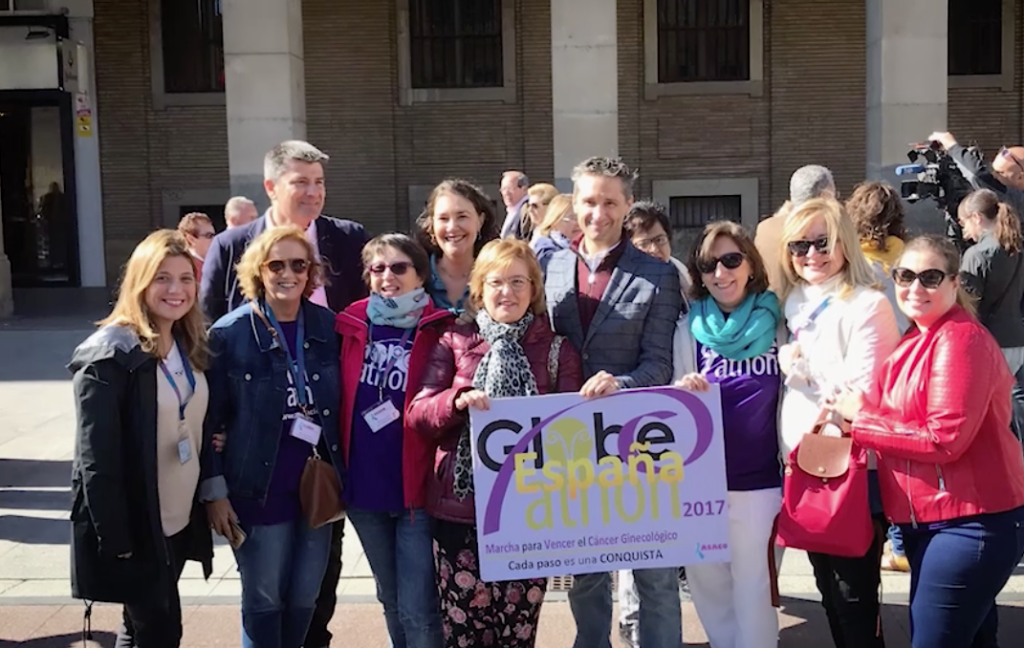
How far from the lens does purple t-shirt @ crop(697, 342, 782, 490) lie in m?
3.72

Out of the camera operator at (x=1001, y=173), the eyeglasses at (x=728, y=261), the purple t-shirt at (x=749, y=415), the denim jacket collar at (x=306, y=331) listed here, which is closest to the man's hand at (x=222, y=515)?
the denim jacket collar at (x=306, y=331)

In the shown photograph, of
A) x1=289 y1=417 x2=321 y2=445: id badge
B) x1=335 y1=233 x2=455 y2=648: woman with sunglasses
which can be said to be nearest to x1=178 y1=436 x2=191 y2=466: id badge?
x1=289 y1=417 x2=321 y2=445: id badge

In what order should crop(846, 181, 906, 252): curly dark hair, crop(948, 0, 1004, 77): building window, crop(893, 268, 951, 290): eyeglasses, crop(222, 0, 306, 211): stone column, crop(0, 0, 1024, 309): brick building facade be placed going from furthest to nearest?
crop(948, 0, 1004, 77): building window
crop(0, 0, 1024, 309): brick building facade
crop(222, 0, 306, 211): stone column
crop(846, 181, 906, 252): curly dark hair
crop(893, 268, 951, 290): eyeglasses

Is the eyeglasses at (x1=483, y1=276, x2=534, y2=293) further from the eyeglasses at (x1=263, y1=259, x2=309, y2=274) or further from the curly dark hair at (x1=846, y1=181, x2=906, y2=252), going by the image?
the curly dark hair at (x1=846, y1=181, x2=906, y2=252)

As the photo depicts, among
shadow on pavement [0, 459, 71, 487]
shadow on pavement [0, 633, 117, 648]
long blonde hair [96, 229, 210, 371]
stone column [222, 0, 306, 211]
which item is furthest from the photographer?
stone column [222, 0, 306, 211]

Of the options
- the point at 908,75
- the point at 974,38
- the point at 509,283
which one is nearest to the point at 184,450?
the point at 509,283

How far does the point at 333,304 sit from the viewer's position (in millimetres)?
4621

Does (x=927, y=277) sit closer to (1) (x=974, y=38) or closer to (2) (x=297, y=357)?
(2) (x=297, y=357)

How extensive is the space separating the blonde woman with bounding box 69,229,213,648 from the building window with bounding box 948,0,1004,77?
1678cm

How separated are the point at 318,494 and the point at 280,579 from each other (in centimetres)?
39

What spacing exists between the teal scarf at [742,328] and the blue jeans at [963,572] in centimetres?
85

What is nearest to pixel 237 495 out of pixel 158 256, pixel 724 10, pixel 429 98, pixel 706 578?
pixel 158 256

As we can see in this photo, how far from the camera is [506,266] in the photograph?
3.51 metres

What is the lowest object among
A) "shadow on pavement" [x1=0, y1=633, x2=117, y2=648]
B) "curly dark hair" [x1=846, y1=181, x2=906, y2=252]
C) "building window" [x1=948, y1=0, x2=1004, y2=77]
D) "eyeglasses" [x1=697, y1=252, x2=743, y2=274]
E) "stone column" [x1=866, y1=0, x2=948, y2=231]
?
"shadow on pavement" [x1=0, y1=633, x2=117, y2=648]
